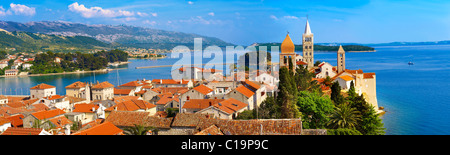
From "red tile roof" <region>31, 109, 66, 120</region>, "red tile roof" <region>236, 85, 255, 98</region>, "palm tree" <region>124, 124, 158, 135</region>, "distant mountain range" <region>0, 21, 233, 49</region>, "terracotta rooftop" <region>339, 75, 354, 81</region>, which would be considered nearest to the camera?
"palm tree" <region>124, 124, 158, 135</region>

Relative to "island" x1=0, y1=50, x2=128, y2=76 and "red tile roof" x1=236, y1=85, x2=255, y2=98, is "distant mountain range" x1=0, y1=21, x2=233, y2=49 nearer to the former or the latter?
"island" x1=0, y1=50, x2=128, y2=76

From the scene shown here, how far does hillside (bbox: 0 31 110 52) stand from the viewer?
191ft

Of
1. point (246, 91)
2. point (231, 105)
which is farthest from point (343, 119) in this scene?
point (246, 91)

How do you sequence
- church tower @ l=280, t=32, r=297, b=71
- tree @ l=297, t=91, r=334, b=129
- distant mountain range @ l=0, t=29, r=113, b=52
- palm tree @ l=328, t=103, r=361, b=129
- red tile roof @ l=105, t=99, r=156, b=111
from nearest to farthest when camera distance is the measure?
palm tree @ l=328, t=103, r=361, b=129 → tree @ l=297, t=91, r=334, b=129 → red tile roof @ l=105, t=99, r=156, b=111 → church tower @ l=280, t=32, r=297, b=71 → distant mountain range @ l=0, t=29, r=113, b=52

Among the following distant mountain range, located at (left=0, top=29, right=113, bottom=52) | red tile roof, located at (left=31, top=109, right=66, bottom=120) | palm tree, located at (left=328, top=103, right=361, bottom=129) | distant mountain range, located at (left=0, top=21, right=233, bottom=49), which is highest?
distant mountain range, located at (left=0, top=21, right=233, bottom=49)

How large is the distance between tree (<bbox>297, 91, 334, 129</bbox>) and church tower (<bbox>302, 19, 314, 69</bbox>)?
1050cm

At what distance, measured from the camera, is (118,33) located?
325 ft

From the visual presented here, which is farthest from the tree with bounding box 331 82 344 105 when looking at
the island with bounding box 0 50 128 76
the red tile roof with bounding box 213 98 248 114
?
the island with bounding box 0 50 128 76

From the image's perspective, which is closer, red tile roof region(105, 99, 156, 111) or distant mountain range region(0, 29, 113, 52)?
red tile roof region(105, 99, 156, 111)

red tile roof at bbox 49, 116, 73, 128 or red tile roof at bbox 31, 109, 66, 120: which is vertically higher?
red tile roof at bbox 31, 109, 66, 120
